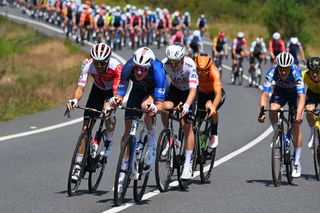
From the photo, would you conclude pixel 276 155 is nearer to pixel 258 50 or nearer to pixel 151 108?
pixel 151 108

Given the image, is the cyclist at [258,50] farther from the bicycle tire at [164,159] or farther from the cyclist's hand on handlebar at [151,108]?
the cyclist's hand on handlebar at [151,108]

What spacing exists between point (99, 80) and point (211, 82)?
6.07ft

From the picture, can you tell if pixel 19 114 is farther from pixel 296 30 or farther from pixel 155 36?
pixel 296 30

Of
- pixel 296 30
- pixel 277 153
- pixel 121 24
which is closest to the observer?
pixel 277 153

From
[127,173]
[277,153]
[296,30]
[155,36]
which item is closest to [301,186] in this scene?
[277,153]

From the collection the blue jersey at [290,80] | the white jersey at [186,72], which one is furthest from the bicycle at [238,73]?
the white jersey at [186,72]

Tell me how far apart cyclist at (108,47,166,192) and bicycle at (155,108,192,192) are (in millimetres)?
262

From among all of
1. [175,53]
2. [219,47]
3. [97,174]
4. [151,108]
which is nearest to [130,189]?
[97,174]

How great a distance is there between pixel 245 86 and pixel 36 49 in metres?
13.2

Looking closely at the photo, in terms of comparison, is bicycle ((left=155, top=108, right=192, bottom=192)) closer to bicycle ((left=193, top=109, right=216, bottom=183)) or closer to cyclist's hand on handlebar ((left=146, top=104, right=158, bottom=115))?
bicycle ((left=193, top=109, right=216, bottom=183))

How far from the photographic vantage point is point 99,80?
12.0 m

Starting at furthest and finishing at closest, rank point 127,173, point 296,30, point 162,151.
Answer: point 296,30 → point 162,151 → point 127,173

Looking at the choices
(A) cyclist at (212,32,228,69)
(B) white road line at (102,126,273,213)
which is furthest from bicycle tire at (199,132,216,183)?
(A) cyclist at (212,32,228,69)

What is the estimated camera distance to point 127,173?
10.6 m
